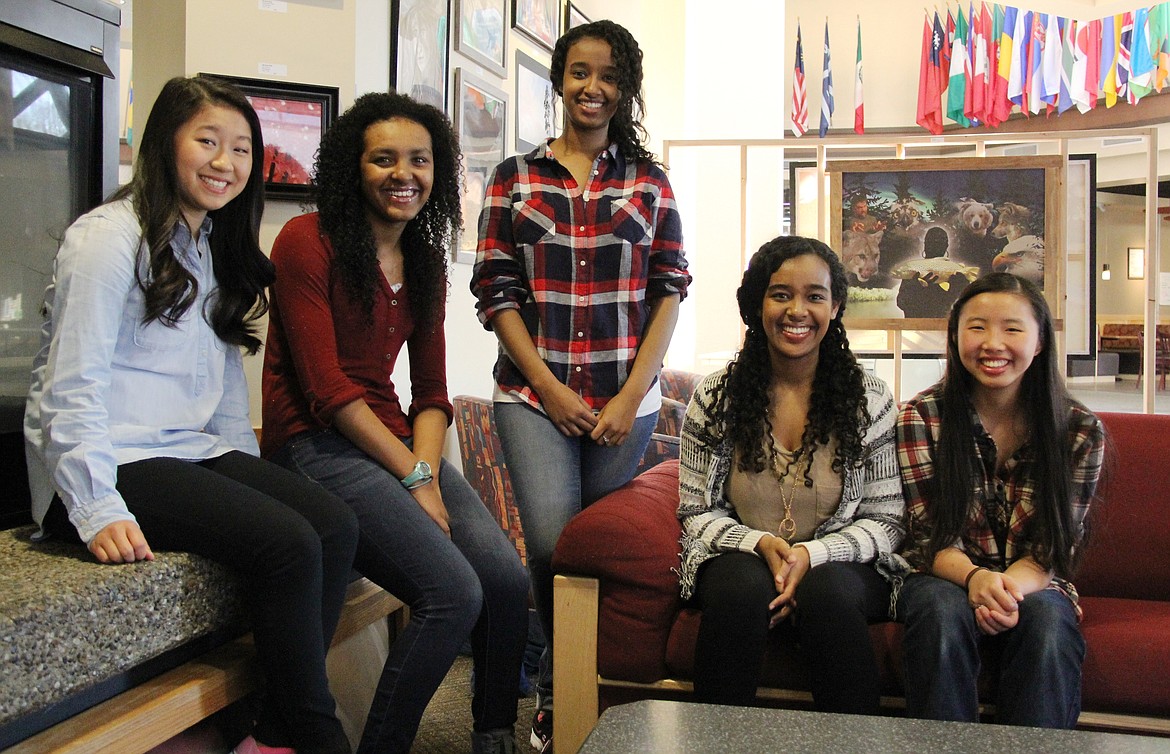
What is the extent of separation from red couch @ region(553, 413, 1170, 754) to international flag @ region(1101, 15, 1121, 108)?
9.69 meters

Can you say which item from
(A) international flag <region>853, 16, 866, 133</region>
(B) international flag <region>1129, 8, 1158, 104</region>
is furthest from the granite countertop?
(A) international flag <region>853, 16, 866, 133</region>

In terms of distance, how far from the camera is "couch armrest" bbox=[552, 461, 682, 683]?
1.96m

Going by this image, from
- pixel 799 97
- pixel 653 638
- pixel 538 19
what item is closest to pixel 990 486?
pixel 653 638

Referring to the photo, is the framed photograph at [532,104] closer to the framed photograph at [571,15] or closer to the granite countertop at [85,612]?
the framed photograph at [571,15]

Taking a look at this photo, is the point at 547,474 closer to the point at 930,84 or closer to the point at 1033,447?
the point at 1033,447

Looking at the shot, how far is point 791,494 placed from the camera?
204 cm

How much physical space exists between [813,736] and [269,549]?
0.94 meters

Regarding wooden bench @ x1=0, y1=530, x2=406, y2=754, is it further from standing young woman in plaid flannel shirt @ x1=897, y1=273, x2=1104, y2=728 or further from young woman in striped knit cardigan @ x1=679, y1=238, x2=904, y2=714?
standing young woman in plaid flannel shirt @ x1=897, y1=273, x2=1104, y2=728

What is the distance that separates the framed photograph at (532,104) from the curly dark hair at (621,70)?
2.31m

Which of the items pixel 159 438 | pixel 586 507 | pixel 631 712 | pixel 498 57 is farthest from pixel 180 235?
pixel 498 57

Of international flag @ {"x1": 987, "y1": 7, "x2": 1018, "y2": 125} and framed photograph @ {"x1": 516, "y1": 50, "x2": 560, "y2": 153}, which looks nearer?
framed photograph @ {"x1": 516, "y1": 50, "x2": 560, "y2": 153}

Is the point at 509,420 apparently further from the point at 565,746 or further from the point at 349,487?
the point at 565,746

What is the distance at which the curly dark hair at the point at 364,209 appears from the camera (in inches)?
79.0

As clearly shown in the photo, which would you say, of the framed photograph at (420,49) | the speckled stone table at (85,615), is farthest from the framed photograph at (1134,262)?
the speckled stone table at (85,615)
